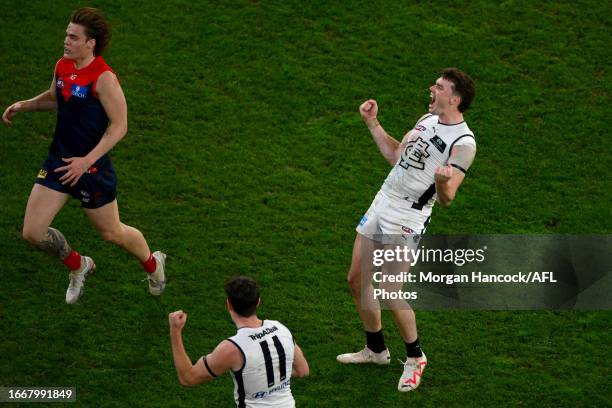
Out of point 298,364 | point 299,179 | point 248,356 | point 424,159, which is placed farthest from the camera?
point 299,179

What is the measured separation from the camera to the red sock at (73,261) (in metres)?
8.51

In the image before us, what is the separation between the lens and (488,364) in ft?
27.1

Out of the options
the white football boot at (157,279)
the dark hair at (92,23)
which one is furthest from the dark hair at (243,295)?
the dark hair at (92,23)

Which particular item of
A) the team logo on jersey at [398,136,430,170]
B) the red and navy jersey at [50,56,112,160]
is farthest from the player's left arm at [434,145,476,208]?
the red and navy jersey at [50,56,112,160]

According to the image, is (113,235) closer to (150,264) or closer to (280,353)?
(150,264)

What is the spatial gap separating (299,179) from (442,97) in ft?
9.90

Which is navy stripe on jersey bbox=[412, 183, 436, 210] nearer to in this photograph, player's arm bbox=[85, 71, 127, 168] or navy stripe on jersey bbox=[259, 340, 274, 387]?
navy stripe on jersey bbox=[259, 340, 274, 387]

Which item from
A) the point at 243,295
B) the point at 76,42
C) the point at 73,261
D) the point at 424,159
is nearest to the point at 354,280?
the point at 424,159

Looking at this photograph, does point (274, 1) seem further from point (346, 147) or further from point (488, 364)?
point (488, 364)

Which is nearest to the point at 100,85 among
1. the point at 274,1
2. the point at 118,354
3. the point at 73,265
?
the point at 73,265

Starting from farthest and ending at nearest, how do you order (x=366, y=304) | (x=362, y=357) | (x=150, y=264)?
1. (x=150, y=264)
2. (x=362, y=357)
3. (x=366, y=304)

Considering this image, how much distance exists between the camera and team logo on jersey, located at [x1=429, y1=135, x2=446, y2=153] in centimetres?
767

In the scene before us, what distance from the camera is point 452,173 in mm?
7309

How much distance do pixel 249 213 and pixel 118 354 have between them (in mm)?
2373
